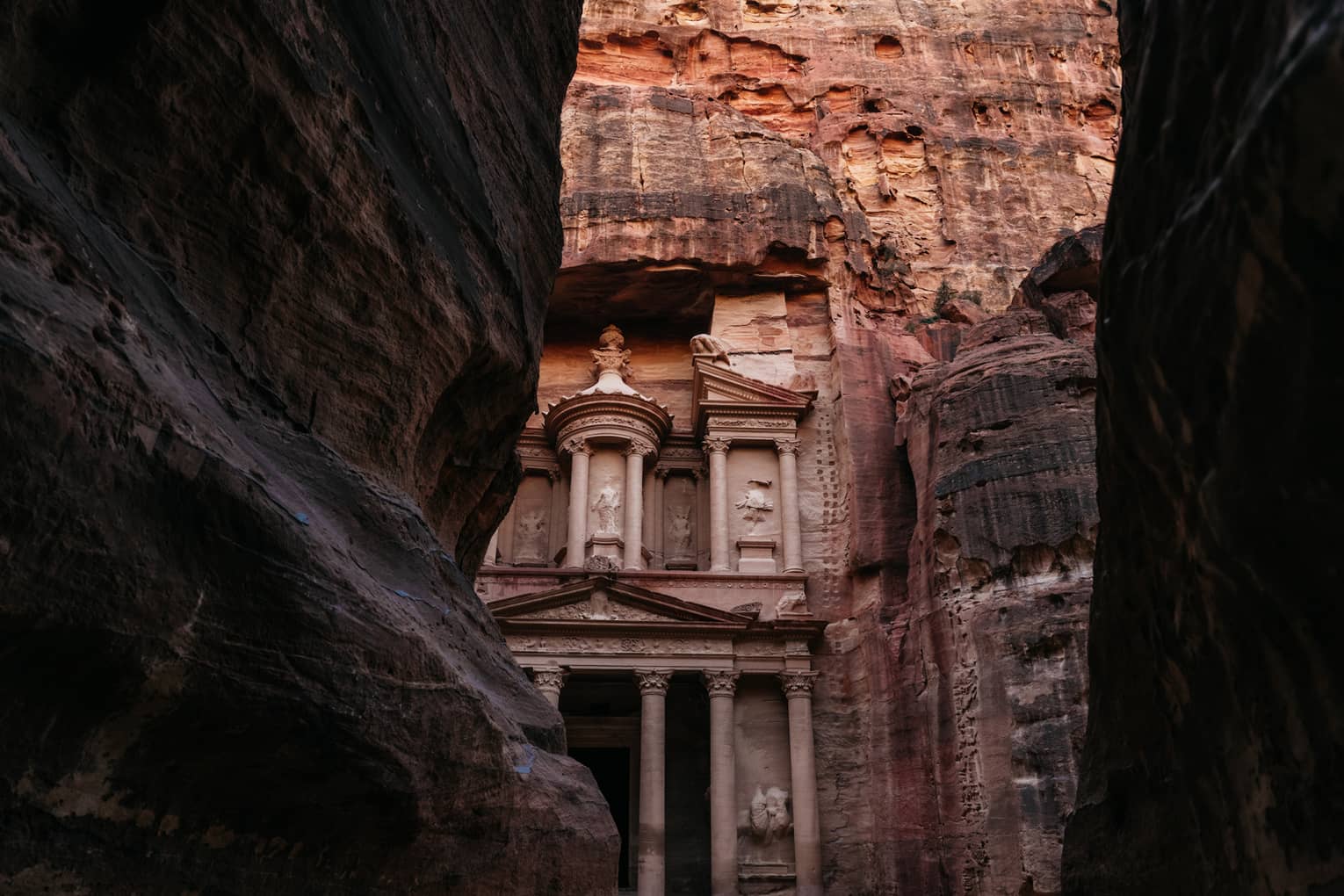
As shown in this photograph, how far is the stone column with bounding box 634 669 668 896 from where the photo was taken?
18516 mm

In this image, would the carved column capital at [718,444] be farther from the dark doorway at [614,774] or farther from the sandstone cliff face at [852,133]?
the dark doorway at [614,774]

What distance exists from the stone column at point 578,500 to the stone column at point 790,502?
14.4ft

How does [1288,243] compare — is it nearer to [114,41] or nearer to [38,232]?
[38,232]

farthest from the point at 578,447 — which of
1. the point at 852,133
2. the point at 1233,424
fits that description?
the point at 1233,424

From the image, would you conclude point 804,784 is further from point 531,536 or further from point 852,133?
point 852,133

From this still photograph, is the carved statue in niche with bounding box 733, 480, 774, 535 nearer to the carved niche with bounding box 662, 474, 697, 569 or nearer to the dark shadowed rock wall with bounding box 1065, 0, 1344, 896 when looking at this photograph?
the carved niche with bounding box 662, 474, 697, 569

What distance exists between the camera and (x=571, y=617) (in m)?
20.3

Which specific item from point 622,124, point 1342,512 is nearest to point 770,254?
point 622,124

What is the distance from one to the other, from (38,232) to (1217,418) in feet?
8.91

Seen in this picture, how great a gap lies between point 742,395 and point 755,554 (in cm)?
383

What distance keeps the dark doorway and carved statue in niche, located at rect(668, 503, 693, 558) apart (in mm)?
4912

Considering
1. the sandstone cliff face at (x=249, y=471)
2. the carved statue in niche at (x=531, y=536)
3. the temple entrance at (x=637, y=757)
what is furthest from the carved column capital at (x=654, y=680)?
the sandstone cliff face at (x=249, y=471)

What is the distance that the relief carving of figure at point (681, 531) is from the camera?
25.1 m

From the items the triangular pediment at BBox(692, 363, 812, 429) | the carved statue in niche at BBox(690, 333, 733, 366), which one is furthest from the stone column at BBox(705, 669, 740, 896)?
the carved statue in niche at BBox(690, 333, 733, 366)
